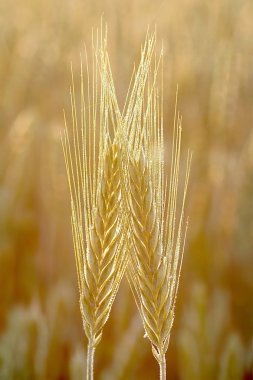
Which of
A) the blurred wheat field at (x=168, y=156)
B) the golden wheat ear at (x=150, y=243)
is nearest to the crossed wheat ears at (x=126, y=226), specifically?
the golden wheat ear at (x=150, y=243)

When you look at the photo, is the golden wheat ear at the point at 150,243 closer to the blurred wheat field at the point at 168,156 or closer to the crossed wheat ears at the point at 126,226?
the crossed wheat ears at the point at 126,226

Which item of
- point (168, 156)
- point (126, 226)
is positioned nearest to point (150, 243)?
point (126, 226)

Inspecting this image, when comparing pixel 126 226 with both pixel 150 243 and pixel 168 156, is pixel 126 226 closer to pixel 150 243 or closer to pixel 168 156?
pixel 150 243

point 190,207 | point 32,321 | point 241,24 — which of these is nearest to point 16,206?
point 190,207

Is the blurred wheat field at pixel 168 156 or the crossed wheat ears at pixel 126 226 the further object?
the blurred wheat field at pixel 168 156

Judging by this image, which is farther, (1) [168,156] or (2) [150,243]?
(1) [168,156]

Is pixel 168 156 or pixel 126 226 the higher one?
pixel 168 156

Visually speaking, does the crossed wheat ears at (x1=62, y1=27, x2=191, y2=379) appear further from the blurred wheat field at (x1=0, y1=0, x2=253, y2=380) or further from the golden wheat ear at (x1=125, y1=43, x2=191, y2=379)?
the blurred wheat field at (x1=0, y1=0, x2=253, y2=380)

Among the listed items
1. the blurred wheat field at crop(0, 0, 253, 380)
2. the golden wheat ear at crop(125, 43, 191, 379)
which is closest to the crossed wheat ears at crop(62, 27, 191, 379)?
the golden wheat ear at crop(125, 43, 191, 379)
